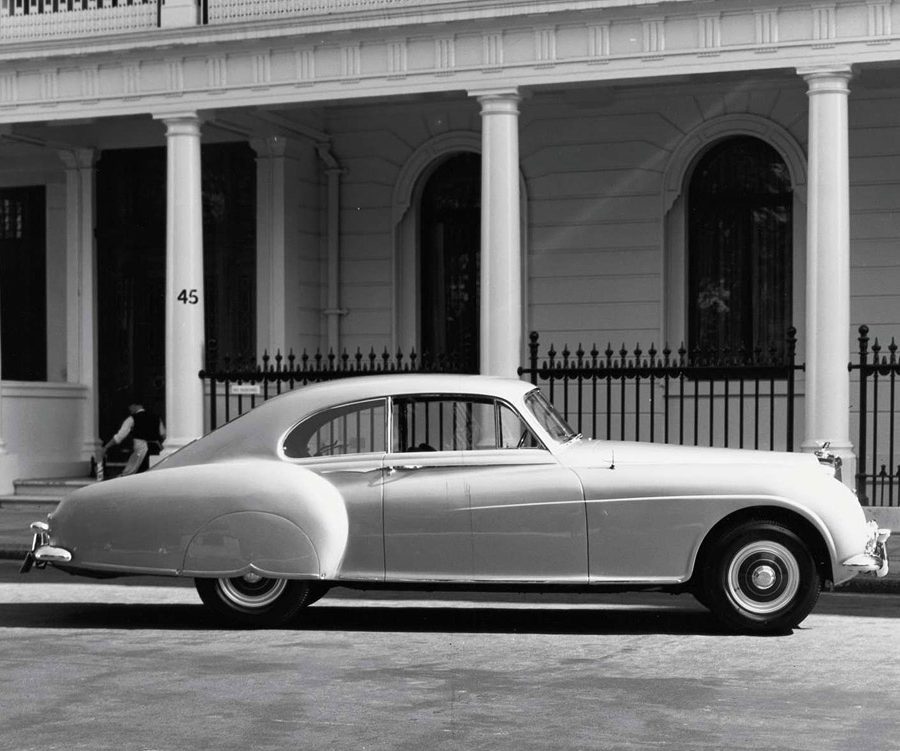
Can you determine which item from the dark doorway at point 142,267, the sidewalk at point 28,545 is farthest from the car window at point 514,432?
the dark doorway at point 142,267

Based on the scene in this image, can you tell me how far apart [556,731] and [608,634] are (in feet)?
9.41

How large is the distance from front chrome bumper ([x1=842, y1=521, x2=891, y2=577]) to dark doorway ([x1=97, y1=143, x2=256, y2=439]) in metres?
12.5

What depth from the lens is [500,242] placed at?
→ 16.3 meters

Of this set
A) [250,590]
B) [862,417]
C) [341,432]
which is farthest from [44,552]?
[862,417]

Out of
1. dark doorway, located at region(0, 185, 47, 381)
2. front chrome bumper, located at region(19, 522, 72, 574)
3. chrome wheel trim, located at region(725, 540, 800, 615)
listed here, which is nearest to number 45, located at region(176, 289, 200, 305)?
dark doorway, located at region(0, 185, 47, 381)

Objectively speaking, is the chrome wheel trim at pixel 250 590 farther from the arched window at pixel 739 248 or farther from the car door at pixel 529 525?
the arched window at pixel 739 248

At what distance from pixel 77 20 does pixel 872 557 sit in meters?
12.5

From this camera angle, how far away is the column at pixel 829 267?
50.0 ft

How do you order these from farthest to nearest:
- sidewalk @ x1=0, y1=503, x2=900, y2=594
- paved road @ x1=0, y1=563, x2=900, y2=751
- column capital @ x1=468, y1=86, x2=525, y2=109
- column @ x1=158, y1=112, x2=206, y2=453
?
column @ x1=158, y1=112, x2=206, y2=453 < column capital @ x1=468, y1=86, x2=525, y2=109 < sidewalk @ x1=0, y1=503, x2=900, y2=594 < paved road @ x1=0, y1=563, x2=900, y2=751

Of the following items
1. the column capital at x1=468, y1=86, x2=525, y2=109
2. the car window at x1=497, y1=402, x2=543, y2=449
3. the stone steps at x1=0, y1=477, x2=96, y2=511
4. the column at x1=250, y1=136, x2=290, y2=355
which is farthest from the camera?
the column at x1=250, y1=136, x2=290, y2=355

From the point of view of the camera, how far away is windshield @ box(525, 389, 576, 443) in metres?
9.59

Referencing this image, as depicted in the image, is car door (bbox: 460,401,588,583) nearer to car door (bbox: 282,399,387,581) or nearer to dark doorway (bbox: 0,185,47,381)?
car door (bbox: 282,399,387,581)

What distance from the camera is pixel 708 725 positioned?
21.9 feet

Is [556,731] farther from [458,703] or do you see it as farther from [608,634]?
[608,634]
